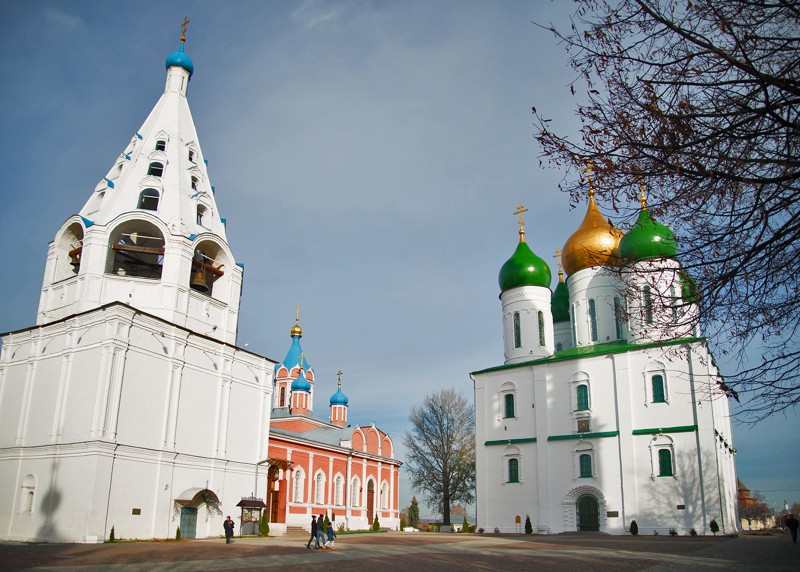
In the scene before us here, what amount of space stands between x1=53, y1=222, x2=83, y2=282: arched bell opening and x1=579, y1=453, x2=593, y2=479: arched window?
22.4 metres

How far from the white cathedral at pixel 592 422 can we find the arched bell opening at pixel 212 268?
46.1ft

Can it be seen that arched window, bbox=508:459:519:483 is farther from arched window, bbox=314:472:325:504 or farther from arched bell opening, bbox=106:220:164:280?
arched bell opening, bbox=106:220:164:280

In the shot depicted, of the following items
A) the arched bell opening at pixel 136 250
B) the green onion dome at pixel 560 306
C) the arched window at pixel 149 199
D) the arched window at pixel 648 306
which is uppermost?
the arched window at pixel 149 199

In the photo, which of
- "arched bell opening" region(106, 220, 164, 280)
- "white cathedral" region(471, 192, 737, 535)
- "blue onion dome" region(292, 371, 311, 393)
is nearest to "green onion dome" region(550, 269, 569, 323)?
"white cathedral" region(471, 192, 737, 535)

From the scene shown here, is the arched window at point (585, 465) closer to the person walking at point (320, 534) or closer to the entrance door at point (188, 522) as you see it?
the person walking at point (320, 534)

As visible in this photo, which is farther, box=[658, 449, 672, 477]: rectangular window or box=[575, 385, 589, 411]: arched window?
box=[575, 385, 589, 411]: arched window

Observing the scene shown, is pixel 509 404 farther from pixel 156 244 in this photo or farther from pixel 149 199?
pixel 149 199

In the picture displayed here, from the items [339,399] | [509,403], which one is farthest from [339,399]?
[509,403]

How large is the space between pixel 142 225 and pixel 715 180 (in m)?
21.4

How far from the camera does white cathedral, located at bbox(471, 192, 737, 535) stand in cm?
2495

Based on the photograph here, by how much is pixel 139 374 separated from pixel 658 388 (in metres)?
21.0

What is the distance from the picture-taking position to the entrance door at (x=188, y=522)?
68.5ft

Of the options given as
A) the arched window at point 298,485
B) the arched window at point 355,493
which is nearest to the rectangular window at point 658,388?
the arched window at point 298,485

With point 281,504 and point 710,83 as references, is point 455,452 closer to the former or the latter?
point 281,504
